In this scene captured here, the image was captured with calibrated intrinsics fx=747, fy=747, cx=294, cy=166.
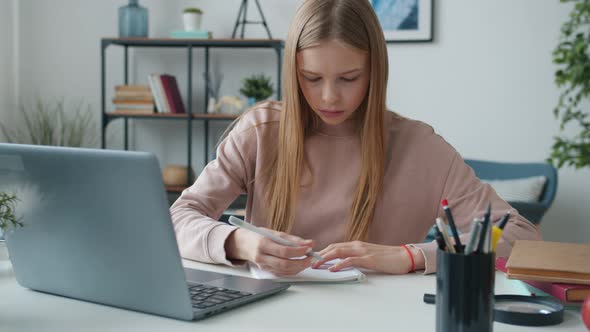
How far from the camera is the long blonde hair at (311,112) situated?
1.48 m

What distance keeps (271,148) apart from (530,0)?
2.76 meters

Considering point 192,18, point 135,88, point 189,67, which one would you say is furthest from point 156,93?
point 192,18

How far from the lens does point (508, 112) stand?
4.00 m

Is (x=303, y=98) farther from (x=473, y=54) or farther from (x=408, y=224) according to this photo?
(x=473, y=54)

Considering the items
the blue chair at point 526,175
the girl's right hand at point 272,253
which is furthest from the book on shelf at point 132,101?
the girl's right hand at point 272,253

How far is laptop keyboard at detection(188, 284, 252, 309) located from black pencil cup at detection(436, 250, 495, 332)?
1.05 ft

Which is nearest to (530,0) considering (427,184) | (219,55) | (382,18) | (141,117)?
(382,18)

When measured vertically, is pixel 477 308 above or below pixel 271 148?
below

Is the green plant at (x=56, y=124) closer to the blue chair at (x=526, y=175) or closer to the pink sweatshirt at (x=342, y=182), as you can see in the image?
the blue chair at (x=526, y=175)

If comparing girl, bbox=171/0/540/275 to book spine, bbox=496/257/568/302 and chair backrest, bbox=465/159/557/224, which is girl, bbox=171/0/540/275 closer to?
book spine, bbox=496/257/568/302

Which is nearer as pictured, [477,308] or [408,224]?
[477,308]

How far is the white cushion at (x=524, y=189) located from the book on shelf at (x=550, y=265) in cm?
237

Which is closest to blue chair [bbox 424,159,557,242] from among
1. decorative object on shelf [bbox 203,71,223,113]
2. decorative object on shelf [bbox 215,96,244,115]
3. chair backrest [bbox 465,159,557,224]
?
chair backrest [bbox 465,159,557,224]

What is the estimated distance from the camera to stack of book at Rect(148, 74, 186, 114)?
13.5 feet
